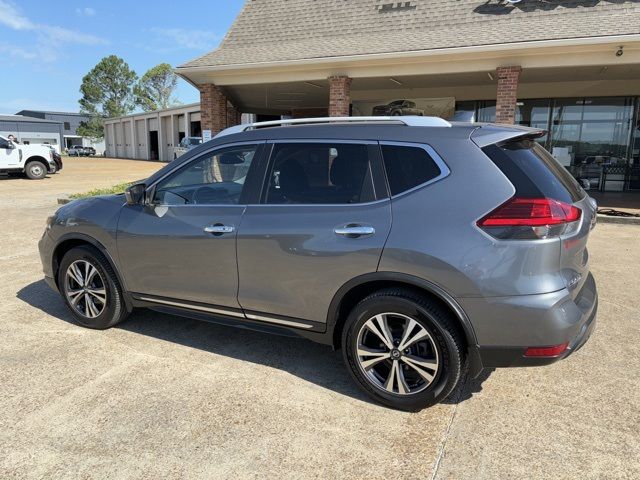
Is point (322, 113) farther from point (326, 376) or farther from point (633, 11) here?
point (326, 376)

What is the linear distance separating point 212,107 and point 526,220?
11.8m

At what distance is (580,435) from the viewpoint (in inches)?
104

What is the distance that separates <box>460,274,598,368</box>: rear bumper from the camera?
2.53m

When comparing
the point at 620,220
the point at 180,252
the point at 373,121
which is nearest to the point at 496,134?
the point at 373,121

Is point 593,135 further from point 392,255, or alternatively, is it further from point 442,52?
point 392,255

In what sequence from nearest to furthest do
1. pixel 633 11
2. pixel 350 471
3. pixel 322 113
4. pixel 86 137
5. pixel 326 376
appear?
pixel 350 471 → pixel 326 376 → pixel 633 11 → pixel 322 113 → pixel 86 137

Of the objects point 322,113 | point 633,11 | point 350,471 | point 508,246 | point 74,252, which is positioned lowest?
point 350,471

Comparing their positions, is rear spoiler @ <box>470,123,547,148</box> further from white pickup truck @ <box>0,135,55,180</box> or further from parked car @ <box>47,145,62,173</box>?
parked car @ <box>47,145,62,173</box>

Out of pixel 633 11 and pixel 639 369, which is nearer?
pixel 639 369

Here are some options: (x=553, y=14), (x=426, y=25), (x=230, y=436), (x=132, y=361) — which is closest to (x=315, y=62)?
(x=426, y=25)

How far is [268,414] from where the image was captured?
113 inches

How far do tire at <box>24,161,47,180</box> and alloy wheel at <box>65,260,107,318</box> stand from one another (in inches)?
742

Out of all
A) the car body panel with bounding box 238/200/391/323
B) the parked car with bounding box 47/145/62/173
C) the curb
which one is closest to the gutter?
the curb

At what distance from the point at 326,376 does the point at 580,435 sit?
157cm
